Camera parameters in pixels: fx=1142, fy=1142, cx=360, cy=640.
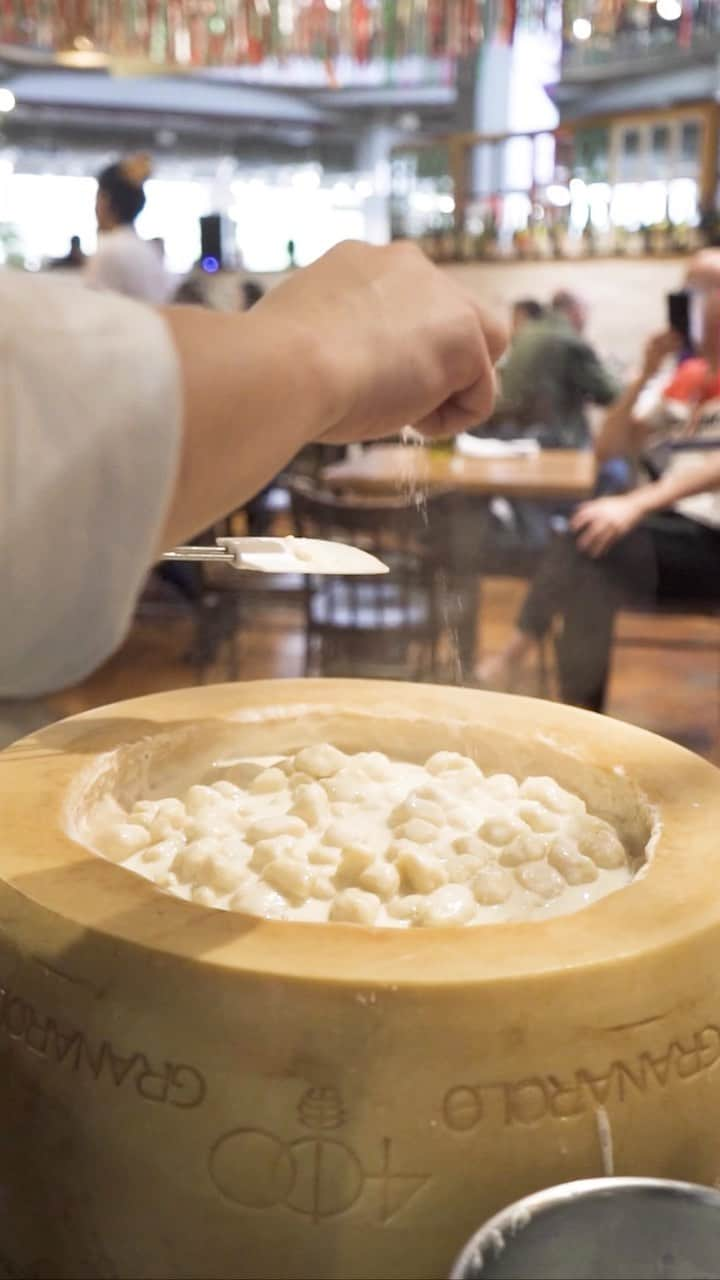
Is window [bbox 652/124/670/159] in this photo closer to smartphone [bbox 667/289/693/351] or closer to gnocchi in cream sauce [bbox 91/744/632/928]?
smartphone [bbox 667/289/693/351]

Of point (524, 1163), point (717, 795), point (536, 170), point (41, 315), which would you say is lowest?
point (524, 1163)

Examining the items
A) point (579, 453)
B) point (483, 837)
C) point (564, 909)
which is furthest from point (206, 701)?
point (579, 453)

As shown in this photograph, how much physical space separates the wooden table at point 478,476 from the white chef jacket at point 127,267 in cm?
93

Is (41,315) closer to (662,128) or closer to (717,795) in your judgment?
(717,795)

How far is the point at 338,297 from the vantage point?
0.76 metres

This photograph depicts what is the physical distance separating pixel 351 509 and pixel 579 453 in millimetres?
1522

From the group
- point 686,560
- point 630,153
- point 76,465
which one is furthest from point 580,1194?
point 630,153

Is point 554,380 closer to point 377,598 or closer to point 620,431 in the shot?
point 620,431

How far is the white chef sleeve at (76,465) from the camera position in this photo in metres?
0.54

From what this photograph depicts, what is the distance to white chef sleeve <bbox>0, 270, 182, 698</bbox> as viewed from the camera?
1.78 ft

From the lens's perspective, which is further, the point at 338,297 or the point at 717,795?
the point at 717,795

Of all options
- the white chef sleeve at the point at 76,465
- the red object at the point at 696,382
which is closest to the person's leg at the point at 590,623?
the red object at the point at 696,382

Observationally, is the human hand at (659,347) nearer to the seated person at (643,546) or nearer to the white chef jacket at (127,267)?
the seated person at (643,546)

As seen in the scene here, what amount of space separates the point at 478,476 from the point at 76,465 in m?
2.94
